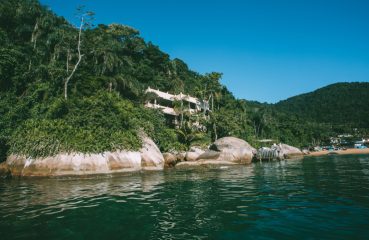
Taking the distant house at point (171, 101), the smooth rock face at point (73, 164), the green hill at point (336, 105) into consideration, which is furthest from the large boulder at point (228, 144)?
the green hill at point (336, 105)

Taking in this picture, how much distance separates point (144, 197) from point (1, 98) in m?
23.3

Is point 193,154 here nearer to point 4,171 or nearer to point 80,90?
point 80,90

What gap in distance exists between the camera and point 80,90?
1382 inches

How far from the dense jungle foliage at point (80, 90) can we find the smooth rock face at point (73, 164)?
63 cm

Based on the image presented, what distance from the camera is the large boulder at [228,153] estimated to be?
33938mm

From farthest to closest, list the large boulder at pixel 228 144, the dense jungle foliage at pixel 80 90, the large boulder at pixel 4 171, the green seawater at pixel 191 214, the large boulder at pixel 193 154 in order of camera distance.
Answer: the large boulder at pixel 193 154
the large boulder at pixel 228 144
the dense jungle foliage at pixel 80 90
the large boulder at pixel 4 171
the green seawater at pixel 191 214

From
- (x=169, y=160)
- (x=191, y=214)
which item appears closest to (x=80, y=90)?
(x=169, y=160)

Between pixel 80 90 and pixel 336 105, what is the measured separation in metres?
128

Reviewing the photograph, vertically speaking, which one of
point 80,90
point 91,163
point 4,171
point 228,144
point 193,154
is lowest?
point 4,171

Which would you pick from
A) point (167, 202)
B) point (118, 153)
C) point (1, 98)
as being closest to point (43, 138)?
point (118, 153)

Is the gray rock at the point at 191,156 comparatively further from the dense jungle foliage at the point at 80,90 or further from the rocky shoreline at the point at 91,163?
the rocky shoreline at the point at 91,163

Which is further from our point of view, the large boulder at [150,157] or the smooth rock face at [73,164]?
the large boulder at [150,157]

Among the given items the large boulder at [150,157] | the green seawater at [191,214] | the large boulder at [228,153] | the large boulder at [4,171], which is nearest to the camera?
the green seawater at [191,214]

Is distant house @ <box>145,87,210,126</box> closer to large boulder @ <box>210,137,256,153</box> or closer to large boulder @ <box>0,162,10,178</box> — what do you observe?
large boulder @ <box>210,137,256,153</box>
